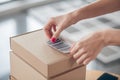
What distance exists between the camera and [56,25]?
4.46 ft

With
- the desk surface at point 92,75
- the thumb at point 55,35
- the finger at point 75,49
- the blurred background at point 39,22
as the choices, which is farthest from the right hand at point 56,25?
the blurred background at point 39,22

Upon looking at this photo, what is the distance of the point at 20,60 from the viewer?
1.27 m

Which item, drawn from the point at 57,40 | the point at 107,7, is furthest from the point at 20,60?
A: the point at 107,7

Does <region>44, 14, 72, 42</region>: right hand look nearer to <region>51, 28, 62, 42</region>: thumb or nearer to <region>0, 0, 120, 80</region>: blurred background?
<region>51, 28, 62, 42</region>: thumb

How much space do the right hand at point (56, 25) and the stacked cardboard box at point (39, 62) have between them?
32 millimetres

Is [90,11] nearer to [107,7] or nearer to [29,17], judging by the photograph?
[107,7]

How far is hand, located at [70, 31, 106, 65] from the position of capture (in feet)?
3.73

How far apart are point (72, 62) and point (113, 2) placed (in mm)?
450

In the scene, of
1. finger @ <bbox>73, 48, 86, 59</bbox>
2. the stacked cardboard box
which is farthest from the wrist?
finger @ <bbox>73, 48, 86, 59</bbox>

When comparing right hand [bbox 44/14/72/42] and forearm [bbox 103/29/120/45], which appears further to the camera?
right hand [bbox 44/14/72/42]

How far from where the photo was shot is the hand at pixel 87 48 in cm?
114

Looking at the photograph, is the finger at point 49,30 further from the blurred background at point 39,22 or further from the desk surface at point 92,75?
the blurred background at point 39,22

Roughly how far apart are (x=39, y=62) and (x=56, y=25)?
0.25 m

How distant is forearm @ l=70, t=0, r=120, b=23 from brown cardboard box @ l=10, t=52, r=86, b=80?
0.82 feet
